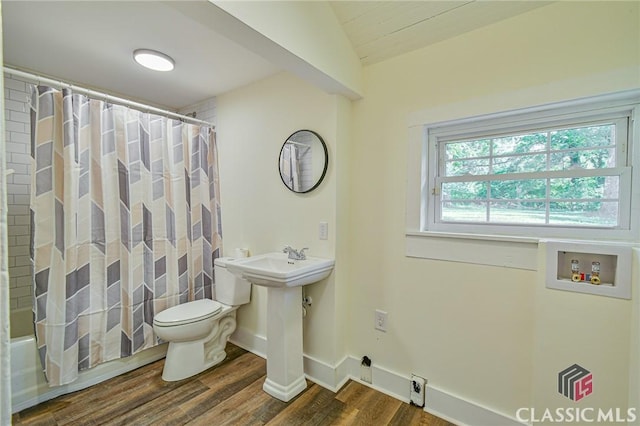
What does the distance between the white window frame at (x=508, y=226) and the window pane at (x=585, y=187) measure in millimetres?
36

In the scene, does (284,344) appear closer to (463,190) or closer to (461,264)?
(461,264)

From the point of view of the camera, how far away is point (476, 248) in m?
1.60

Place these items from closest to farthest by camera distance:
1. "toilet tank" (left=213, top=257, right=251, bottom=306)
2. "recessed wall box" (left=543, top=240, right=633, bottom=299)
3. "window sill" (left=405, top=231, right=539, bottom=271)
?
"recessed wall box" (left=543, top=240, right=633, bottom=299) → "window sill" (left=405, top=231, right=539, bottom=271) → "toilet tank" (left=213, top=257, right=251, bottom=306)

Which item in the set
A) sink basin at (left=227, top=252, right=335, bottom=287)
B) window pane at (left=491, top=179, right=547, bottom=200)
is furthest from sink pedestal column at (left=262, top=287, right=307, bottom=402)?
window pane at (left=491, top=179, right=547, bottom=200)

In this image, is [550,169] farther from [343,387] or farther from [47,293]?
[47,293]

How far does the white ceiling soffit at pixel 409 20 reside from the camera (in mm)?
1482

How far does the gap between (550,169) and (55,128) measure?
9.72ft

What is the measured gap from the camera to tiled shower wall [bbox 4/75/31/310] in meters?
2.19

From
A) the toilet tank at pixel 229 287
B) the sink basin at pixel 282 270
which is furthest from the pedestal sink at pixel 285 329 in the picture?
the toilet tank at pixel 229 287

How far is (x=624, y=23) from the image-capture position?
125cm

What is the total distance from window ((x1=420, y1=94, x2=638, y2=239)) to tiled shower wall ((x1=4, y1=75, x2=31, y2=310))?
3022 mm

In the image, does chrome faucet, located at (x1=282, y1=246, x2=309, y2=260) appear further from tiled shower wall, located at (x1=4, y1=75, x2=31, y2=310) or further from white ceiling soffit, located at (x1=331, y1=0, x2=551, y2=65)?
tiled shower wall, located at (x1=4, y1=75, x2=31, y2=310)

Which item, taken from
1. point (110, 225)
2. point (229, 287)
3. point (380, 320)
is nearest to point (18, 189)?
point (110, 225)

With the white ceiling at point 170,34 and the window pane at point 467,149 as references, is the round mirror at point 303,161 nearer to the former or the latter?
the white ceiling at point 170,34
